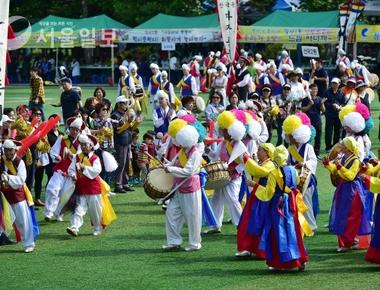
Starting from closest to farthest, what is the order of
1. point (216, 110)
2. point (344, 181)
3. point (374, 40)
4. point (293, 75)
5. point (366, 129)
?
point (344, 181)
point (366, 129)
point (216, 110)
point (293, 75)
point (374, 40)

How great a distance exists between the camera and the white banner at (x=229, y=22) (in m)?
22.2

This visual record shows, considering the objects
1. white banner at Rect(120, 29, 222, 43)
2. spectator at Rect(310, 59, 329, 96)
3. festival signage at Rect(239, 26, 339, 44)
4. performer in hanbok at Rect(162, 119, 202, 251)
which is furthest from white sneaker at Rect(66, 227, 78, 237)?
white banner at Rect(120, 29, 222, 43)

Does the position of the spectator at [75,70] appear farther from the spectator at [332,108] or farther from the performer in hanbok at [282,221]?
the performer in hanbok at [282,221]

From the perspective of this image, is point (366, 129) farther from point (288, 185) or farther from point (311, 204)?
point (288, 185)

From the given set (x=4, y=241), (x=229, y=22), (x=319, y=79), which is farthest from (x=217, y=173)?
(x=319, y=79)

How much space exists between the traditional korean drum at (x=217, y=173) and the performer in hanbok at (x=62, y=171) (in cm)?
188

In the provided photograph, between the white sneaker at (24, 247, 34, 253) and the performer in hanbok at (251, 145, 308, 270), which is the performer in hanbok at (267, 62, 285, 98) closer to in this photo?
the white sneaker at (24, 247, 34, 253)

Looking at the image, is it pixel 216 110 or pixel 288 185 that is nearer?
pixel 288 185

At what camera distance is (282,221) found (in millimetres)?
10867

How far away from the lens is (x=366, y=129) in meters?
13.3

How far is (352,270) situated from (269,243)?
3.39ft

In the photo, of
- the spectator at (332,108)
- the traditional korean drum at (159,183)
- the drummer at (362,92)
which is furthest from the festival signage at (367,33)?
the traditional korean drum at (159,183)

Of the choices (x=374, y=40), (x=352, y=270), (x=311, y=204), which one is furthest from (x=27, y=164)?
(x=374, y=40)

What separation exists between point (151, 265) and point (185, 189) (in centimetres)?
116
